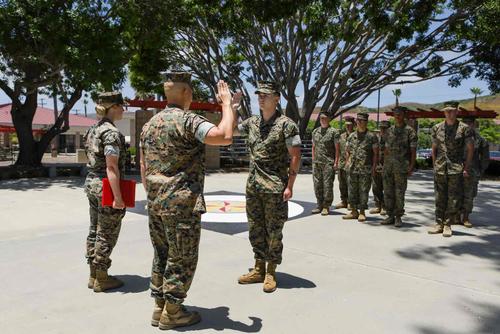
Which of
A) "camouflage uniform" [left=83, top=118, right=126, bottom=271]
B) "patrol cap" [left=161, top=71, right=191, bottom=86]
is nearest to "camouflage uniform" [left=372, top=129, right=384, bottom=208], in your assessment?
"camouflage uniform" [left=83, top=118, right=126, bottom=271]

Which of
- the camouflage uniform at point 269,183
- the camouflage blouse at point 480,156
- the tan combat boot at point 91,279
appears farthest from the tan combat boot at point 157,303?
the camouflage blouse at point 480,156

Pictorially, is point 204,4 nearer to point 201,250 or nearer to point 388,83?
point 388,83

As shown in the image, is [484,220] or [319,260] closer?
[319,260]

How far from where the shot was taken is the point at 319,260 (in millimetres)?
4895

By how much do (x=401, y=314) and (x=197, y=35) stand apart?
18.5m

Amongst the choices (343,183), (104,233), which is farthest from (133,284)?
(343,183)

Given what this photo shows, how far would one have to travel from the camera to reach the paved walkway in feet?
10.6

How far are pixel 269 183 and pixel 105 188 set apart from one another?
1444 mm

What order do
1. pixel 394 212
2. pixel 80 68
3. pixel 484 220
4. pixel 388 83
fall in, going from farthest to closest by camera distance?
pixel 388 83, pixel 80 68, pixel 484 220, pixel 394 212

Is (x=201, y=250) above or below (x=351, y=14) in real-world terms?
below

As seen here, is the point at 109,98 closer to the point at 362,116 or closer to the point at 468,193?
the point at 362,116

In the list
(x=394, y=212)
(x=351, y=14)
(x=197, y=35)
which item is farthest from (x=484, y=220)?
(x=197, y=35)

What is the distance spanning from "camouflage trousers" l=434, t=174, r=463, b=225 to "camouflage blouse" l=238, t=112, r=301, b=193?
314 cm

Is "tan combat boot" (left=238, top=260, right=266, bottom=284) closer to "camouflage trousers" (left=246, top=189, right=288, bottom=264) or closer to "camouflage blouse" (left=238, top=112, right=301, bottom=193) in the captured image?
"camouflage trousers" (left=246, top=189, right=288, bottom=264)
